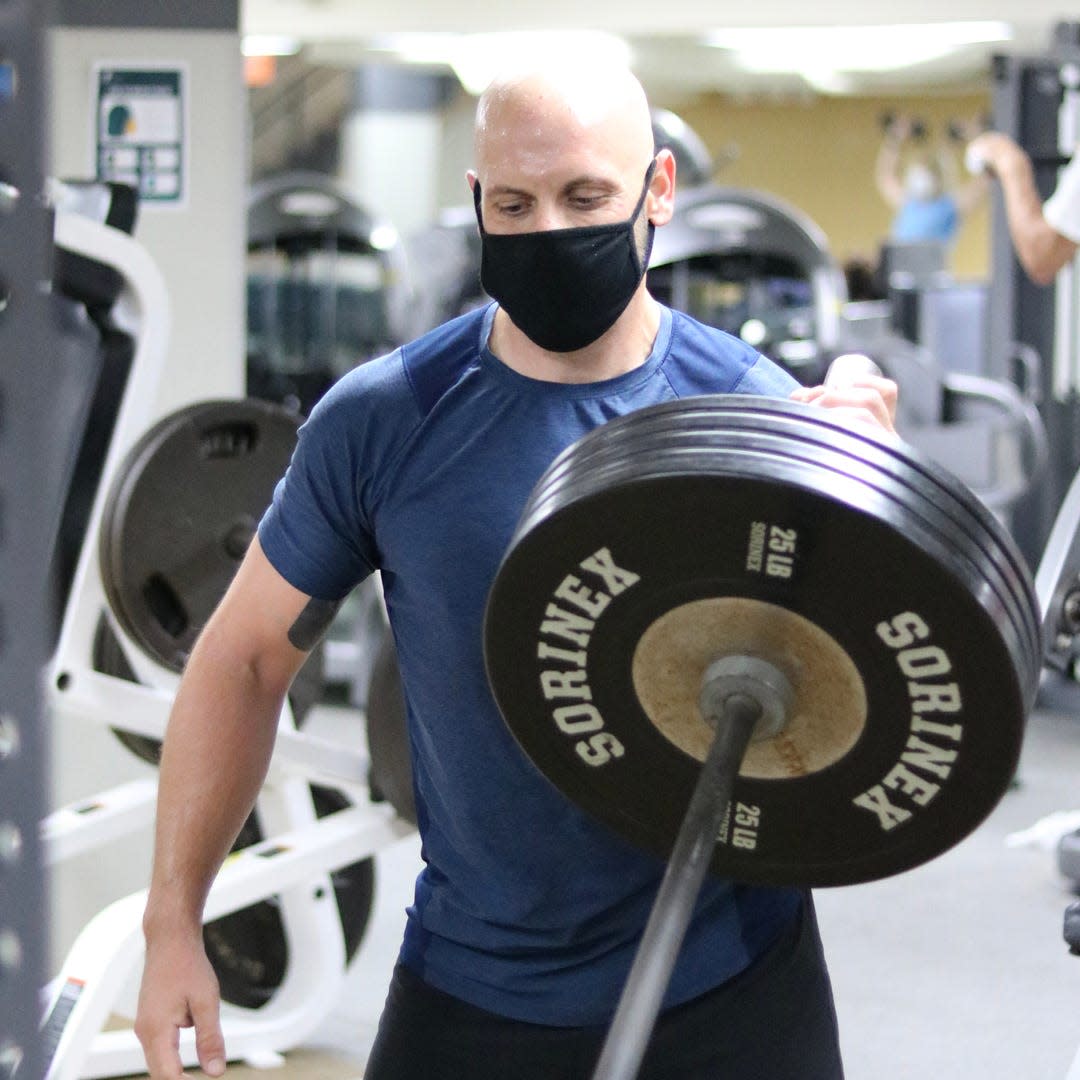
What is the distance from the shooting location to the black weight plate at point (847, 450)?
1036 mm

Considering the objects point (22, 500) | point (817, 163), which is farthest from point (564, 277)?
point (817, 163)

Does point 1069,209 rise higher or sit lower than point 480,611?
higher

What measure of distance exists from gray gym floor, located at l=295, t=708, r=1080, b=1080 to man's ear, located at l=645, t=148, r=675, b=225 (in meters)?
1.97

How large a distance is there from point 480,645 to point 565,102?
0.45m

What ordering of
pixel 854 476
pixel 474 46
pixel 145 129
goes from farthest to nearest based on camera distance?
pixel 474 46 → pixel 145 129 → pixel 854 476

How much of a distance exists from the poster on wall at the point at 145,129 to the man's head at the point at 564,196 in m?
2.41

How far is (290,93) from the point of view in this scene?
1338cm

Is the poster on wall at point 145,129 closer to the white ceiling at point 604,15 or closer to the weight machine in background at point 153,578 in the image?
the weight machine in background at point 153,578

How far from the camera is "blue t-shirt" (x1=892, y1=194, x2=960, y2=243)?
392 inches

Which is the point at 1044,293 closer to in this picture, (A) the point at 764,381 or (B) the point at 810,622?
(A) the point at 764,381

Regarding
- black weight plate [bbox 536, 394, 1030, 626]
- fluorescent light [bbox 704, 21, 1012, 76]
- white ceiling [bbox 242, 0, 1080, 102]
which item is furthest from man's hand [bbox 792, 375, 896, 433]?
fluorescent light [bbox 704, 21, 1012, 76]

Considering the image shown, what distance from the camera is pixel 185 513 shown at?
315 cm

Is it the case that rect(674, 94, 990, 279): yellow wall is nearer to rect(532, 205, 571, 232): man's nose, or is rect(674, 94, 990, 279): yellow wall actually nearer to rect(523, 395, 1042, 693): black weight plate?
rect(532, 205, 571, 232): man's nose

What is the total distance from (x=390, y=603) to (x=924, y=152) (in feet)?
45.5
